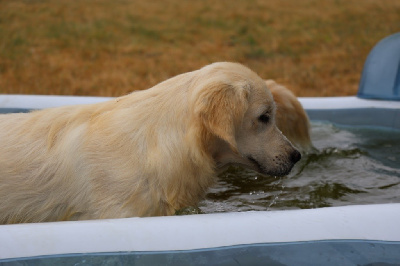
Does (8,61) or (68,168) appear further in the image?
(8,61)

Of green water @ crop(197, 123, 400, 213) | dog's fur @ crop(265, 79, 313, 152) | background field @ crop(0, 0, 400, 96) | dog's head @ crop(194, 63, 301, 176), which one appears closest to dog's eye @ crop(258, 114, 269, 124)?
dog's head @ crop(194, 63, 301, 176)

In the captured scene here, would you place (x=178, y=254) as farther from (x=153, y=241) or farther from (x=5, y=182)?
(x=5, y=182)

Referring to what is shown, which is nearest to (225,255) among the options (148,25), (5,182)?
(5,182)

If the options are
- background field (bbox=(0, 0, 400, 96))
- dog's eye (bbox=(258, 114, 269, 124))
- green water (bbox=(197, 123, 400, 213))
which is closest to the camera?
dog's eye (bbox=(258, 114, 269, 124))

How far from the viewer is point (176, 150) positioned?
3279 millimetres

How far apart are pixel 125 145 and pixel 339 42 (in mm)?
8528

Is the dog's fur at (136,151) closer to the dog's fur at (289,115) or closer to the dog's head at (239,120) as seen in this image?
the dog's head at (239,120)

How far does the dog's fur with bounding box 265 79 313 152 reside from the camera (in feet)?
15.5

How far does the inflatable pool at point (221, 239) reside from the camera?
2.67m

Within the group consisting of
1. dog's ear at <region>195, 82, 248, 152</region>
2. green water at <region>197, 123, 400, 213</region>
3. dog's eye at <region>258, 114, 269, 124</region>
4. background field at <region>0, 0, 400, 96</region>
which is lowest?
background field at <region>0, 0, 400, 96</region>

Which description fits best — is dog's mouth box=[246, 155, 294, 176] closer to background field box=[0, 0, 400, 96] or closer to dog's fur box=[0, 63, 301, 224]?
dog's fur box=[0, 63, 301, 224]

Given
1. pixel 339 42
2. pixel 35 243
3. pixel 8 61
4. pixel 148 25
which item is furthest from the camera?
→ pixel 148 25

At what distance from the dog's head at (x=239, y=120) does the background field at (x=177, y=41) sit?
16.4ft

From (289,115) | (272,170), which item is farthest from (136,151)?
(289,115)
